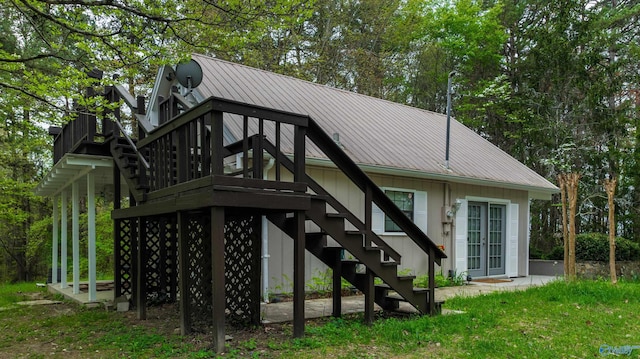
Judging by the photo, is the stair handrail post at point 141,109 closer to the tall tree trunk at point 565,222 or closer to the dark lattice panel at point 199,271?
the dark lattice panel at point 199,271

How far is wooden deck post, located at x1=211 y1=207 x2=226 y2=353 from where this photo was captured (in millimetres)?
4203

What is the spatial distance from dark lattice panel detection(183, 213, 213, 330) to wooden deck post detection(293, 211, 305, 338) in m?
0.96

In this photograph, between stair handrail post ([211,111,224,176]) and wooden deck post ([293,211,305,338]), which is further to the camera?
wooden deck post ([293,211,305,338])

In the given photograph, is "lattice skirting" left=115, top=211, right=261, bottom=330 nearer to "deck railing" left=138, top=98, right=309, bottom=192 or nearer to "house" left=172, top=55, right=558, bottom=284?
"deck railing" left=138, top=98, right=309, bottom=192

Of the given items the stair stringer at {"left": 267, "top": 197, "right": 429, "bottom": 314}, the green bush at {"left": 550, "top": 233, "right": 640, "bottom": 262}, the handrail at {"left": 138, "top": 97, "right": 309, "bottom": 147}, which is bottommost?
the green bush at {"left": 550, "top": 233, "right": 640, "bottom": 262}

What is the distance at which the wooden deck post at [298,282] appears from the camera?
472cm

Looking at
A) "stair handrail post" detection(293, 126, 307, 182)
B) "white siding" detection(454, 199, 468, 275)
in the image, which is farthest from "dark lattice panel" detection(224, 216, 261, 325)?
"white siding" detection(454, 199, 468, 275)

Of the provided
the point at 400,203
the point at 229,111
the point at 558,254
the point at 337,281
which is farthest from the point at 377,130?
the point at 558,254

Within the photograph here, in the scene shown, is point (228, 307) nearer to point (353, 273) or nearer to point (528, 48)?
point (353, 273)

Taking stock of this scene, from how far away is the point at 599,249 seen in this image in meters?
11.9

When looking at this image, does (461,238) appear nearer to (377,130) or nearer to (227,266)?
(377,130)

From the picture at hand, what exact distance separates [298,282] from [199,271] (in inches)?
44.6

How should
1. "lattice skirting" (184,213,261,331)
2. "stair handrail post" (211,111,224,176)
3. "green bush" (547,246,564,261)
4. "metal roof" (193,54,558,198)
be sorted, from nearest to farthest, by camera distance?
"stair handrail post" (211,111,224,176)
"lattice skirting" (184,213,261,331)
"metal roof" (193,54,558,198)
"green bush" (547,246,564,261)

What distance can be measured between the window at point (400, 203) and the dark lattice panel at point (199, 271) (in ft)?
15.9
